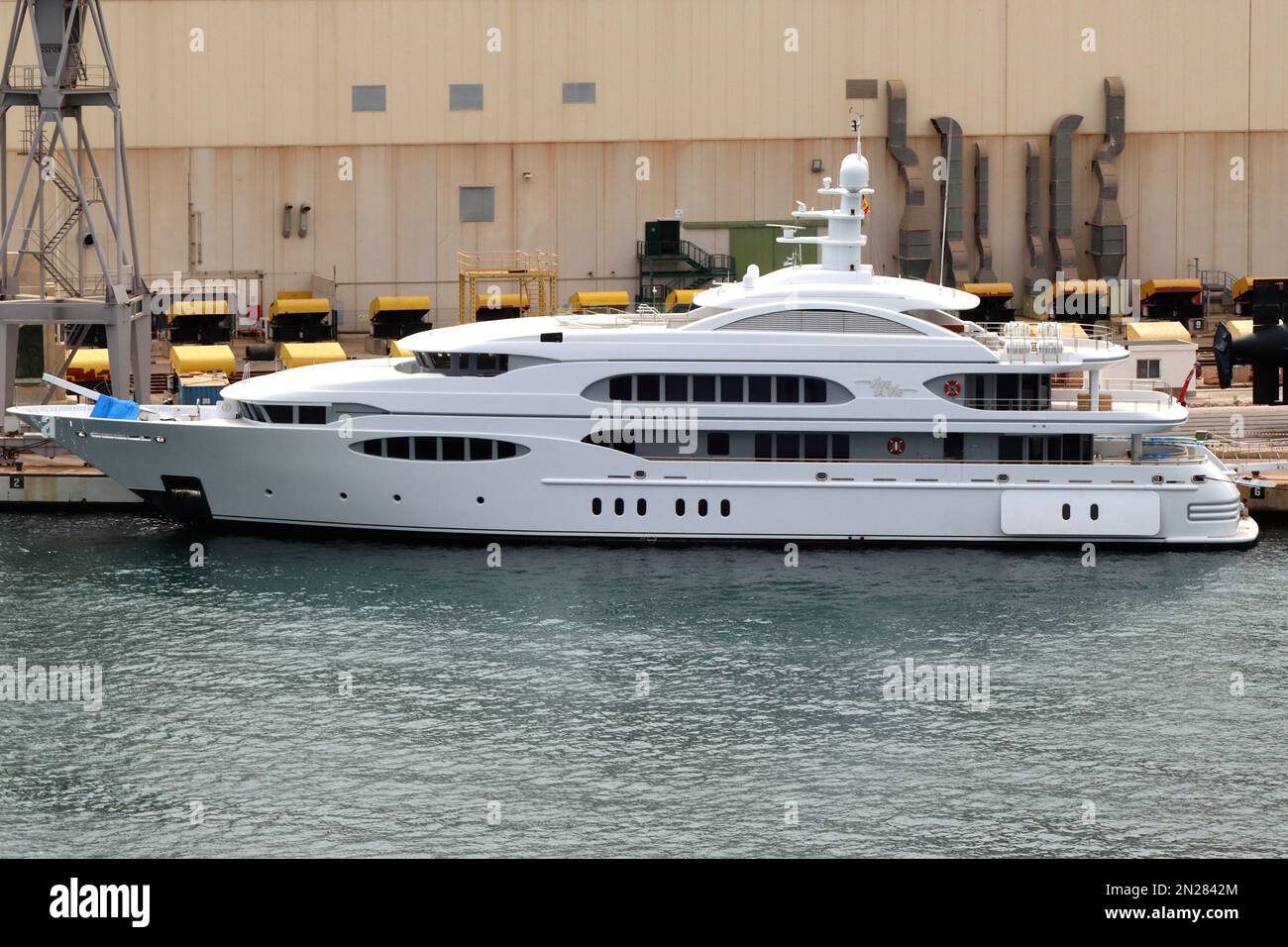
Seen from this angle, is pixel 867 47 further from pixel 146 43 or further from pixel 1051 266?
pixel 146 43

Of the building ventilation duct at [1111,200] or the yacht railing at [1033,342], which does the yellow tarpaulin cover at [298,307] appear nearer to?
the yacht railing at [1033,342]

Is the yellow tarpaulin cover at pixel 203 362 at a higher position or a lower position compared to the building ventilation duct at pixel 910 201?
lower

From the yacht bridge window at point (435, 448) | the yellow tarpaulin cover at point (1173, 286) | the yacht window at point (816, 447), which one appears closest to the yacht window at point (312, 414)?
the yacht bridge window at point (435, 448)

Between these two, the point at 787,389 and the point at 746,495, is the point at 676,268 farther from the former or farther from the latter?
the point at 746,495

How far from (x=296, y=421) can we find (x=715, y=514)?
9334mm

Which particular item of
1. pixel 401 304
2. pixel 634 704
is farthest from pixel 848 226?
pixel 401 304

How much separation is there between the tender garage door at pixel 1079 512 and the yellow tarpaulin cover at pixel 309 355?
19.2m

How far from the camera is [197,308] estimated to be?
59.8m

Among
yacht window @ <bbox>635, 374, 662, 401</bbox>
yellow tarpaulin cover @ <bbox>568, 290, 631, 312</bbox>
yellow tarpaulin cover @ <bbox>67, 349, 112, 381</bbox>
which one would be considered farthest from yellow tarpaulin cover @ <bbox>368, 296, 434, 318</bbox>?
yacht window @ <bbox>635, 374, 662, 401</bbox>

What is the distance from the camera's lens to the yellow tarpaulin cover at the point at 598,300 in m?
63.1

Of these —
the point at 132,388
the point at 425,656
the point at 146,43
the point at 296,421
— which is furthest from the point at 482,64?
the point at 425,656

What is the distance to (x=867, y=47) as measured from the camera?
64938mm

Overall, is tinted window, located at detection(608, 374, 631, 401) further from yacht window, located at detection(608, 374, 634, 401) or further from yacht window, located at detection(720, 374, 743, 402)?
yacht window, located at detection(720, 374, 743, 402)

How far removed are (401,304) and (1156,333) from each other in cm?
2215
